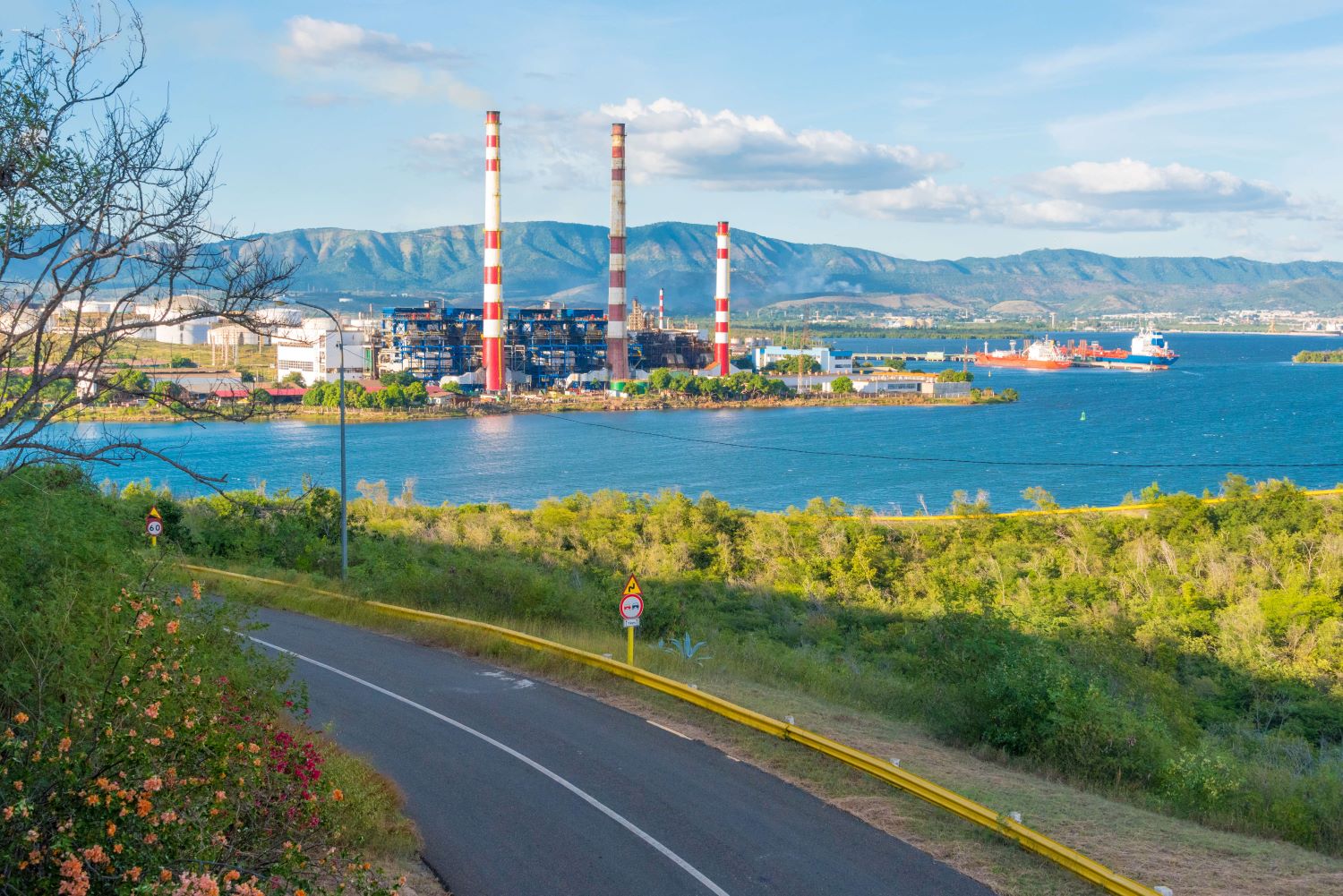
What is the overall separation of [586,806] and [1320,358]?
671 ft

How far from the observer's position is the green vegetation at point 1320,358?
587 feet

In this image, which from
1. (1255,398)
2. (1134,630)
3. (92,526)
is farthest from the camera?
(1255,398)

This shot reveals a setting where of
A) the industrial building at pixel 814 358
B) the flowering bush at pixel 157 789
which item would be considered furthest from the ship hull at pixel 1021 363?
the flowering bush at pixel 157 789

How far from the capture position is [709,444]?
256 feet

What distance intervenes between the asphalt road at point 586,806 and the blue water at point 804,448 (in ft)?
128

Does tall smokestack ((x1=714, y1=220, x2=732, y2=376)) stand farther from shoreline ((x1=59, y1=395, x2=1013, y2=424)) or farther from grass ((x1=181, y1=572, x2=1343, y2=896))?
grass ((x1=181, y1=572, x2=1343, y2=896))

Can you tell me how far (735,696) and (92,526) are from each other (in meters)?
6.08

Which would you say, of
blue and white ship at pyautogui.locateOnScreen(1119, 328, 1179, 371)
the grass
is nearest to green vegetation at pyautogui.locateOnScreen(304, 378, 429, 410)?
the grass

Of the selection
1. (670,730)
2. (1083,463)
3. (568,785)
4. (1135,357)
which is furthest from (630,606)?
(1135,357)

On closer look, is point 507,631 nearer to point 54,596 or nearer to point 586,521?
point 54,596

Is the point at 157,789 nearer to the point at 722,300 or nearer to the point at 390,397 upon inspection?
the point at 390,397

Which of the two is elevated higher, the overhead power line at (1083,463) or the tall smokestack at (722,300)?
the tall smokestack at (722,300)

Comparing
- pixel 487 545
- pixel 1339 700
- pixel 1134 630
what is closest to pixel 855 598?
pixel 1134 630

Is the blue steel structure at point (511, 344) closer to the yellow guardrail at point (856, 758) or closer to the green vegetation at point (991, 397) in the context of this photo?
the green vegetation at point (991, 397)
